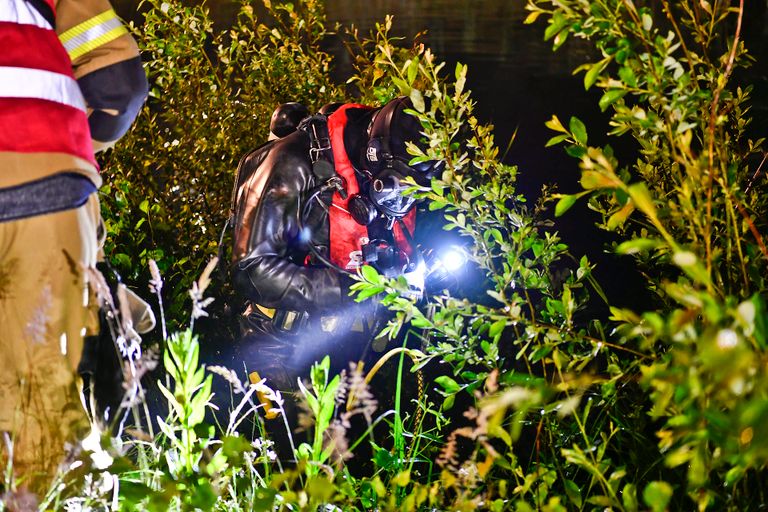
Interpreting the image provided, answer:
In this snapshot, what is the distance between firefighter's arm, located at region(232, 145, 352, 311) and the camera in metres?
2.85

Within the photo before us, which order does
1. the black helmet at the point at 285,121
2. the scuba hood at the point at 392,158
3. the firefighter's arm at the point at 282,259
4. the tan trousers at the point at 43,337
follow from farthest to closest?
the black helmet at the point at 285,121 < the firefighter's arm at the point at 282,259 < the scuba hood at the point at 392,158 < the tan trousers at the point at 43,337

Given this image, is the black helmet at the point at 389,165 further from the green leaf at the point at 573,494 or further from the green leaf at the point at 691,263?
the green leaf at the point at 691,263

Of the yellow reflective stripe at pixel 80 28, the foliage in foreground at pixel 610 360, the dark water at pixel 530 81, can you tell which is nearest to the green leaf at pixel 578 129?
the foliage in foreground at pixel 610 360

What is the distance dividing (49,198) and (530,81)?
12.4m

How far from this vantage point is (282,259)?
9.46 feet

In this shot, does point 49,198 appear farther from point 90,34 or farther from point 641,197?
point 641,197

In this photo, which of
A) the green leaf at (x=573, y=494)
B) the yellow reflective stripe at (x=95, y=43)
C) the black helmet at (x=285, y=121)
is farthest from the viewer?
the black helmet at (x=285, y=121)

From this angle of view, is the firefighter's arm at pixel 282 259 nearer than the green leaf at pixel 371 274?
No

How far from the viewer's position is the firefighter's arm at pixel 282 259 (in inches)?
112

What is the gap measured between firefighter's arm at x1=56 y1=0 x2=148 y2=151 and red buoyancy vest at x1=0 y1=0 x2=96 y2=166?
0.10m

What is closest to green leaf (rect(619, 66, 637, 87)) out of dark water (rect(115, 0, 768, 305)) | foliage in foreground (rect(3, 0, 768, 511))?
foliage in foreground (rect(3, 0, 768, 511))

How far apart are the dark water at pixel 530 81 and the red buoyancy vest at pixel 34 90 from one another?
8.36 feet

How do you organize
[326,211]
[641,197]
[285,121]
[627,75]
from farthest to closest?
[285,121]
[326,211]
[627,75]
[641,197]

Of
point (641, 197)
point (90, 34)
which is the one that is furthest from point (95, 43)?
point (641, 197)
